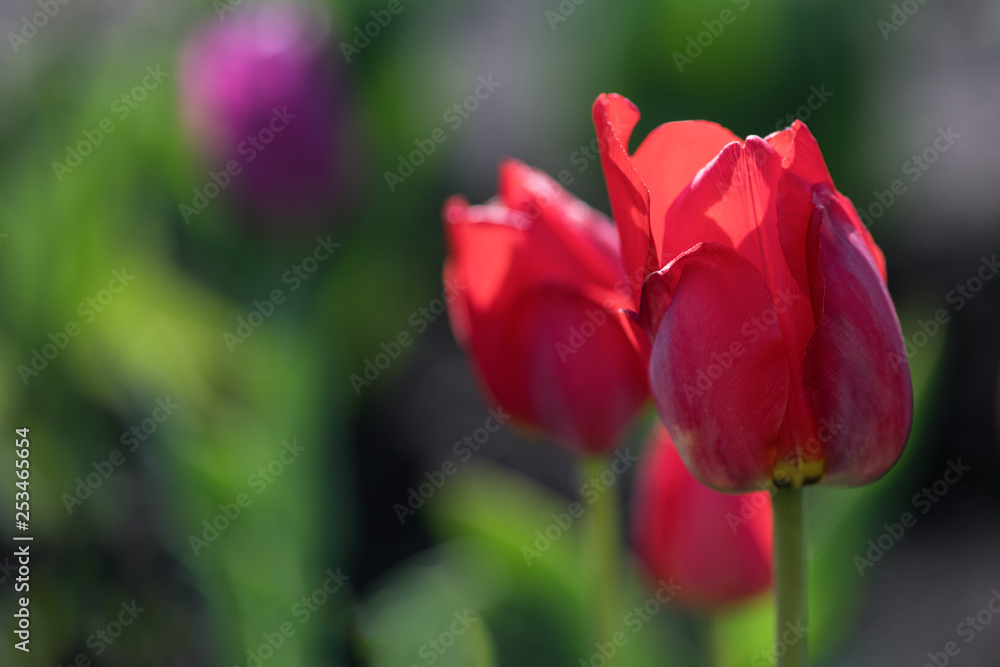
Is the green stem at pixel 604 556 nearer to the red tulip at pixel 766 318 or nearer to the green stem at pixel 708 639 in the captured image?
the green stem at pixel 708 639

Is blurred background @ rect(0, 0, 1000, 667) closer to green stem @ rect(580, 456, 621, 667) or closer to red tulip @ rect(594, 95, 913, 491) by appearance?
green stem @ rect(580, 456, 621, 667)

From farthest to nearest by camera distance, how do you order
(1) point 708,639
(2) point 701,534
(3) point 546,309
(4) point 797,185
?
(1) point 708,639 → (2) point 701,534 → (3) point 546,309 → (4) point 797,185

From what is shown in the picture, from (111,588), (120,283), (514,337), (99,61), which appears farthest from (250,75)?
(514,337)

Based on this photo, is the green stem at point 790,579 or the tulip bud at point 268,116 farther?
the tulip bud at point 268,116

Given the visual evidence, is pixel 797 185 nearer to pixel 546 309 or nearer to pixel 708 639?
pixel 546 309

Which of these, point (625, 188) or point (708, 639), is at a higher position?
point (625, 188)

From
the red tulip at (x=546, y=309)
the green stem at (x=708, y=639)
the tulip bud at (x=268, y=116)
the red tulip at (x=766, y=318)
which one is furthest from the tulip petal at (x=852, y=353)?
the tulip bud at (x=268, y=116)

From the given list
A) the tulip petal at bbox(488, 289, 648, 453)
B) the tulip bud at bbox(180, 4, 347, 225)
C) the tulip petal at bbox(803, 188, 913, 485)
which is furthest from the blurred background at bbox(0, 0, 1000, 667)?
the tulip petal at bbox(803, 188, 913, 485)

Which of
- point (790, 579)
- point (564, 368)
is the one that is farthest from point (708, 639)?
point (790, 579)
